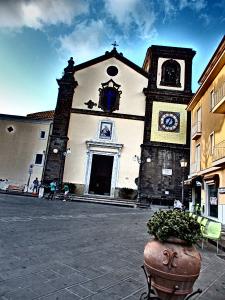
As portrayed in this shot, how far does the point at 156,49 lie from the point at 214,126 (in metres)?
13.8

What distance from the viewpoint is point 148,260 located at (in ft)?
10.0

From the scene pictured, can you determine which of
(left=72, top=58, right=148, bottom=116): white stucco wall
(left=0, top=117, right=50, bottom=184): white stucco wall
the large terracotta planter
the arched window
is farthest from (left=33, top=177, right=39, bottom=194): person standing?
the large terracotta planter

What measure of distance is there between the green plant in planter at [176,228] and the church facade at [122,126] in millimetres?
19664

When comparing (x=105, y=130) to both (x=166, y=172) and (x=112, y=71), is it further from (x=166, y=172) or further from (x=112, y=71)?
(x=166, y=172)

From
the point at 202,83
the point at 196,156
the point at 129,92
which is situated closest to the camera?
the point at 202,83

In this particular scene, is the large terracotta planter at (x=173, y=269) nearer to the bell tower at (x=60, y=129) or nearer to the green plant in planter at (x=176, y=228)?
the green plant in planter at (x=176, y=228)

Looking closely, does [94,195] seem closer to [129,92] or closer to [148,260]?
[129,92]

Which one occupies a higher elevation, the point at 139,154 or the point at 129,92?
the point at 129,92

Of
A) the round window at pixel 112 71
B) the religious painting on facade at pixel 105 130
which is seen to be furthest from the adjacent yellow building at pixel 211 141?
the round window at pixel 112 71

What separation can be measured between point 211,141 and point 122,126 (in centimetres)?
972

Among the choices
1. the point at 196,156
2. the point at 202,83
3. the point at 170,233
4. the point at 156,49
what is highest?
the point at 156,49

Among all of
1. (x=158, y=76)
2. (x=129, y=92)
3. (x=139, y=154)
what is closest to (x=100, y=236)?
(x=139, y=154)

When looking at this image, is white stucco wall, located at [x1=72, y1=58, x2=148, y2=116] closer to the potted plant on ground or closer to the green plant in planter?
the green plant in planter

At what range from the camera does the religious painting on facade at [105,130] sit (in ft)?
78.9
